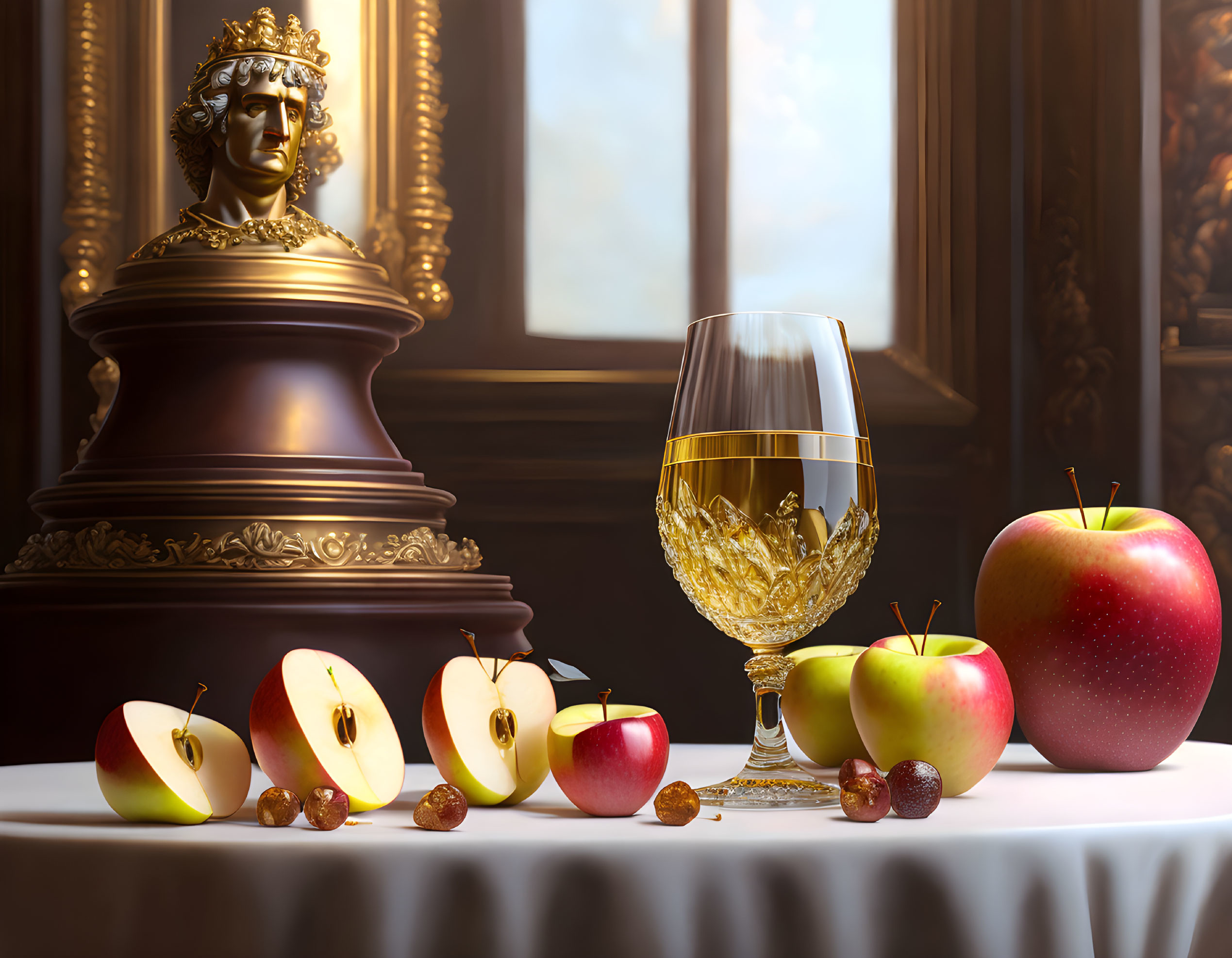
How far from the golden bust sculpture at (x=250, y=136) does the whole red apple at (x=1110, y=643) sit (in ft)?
2.49

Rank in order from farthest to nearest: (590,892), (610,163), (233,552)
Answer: (610,163) → (233,552) → (590,892)

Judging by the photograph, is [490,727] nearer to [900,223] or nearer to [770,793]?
[770,793]

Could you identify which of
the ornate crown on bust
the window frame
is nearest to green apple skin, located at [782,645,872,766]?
the ornate crown on bust

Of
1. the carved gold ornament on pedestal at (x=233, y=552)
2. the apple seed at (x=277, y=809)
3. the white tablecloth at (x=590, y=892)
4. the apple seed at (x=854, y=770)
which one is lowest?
the white tablecloth at (x=590, y=892)

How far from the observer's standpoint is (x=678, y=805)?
600 mm

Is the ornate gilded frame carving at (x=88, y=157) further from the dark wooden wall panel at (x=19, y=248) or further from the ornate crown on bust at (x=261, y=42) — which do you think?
the ornate crown on bust at (x=261, y=42)

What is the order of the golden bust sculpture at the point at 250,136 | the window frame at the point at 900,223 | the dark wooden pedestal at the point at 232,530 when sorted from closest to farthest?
the dark wooden pedestal at the point at 232,530, the golden bust sculpture at the point at 250,136, the window frame at the point at 900,223

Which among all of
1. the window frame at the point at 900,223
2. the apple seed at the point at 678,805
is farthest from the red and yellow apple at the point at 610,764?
the window frame at the point at 900,223

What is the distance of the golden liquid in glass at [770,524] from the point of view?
2.40ft

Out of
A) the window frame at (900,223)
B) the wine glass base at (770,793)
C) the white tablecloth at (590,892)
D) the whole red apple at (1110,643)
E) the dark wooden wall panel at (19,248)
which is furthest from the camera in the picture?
the window frame at (900,223)

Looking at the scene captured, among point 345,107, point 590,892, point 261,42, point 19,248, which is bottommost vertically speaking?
point 590,892

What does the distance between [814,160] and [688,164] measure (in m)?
0.21

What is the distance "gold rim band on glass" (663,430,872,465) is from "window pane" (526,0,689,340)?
1238mm

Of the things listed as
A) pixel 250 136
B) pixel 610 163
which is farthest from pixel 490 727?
pixel 610 163
